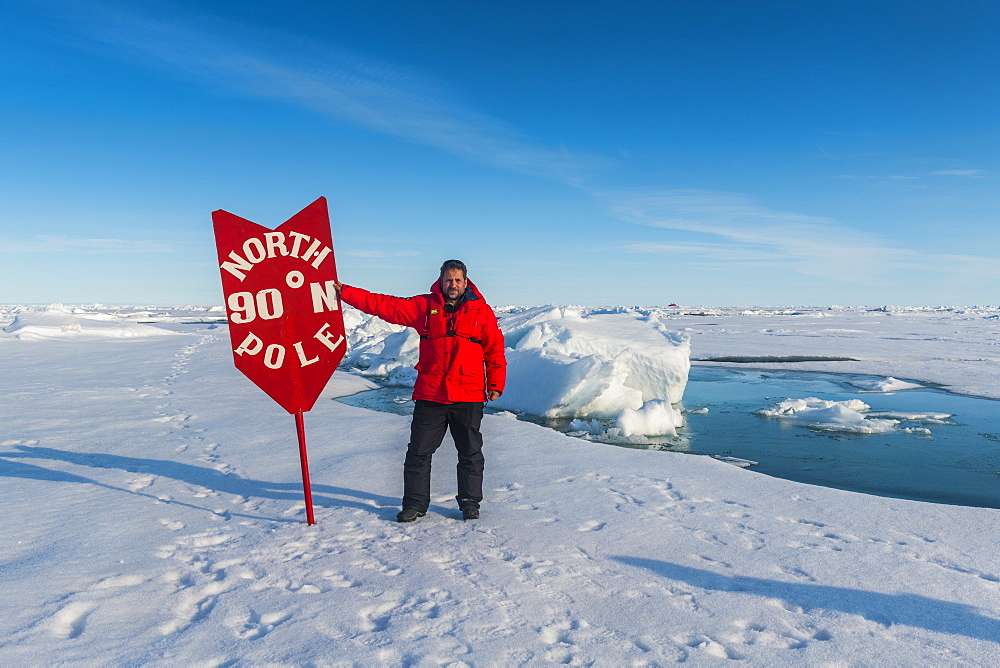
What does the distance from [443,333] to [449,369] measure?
0.20 metres

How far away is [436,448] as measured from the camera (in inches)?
130

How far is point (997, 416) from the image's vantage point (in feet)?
25.8

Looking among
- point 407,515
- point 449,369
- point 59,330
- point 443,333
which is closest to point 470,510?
point 407,515

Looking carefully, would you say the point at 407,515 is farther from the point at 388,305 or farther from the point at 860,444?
the point at 860,444

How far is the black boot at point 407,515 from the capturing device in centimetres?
327

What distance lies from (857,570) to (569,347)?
22.4 feet

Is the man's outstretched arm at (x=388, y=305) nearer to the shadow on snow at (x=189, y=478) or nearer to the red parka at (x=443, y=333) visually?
the red parka at (x=443, y=333)

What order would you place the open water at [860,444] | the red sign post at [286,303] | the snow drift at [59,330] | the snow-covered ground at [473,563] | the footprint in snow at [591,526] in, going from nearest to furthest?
the snow-covered ground at [473,563]
the red sign post at [286,303]
the footprint in snow at [591,526]
the open water at [860,444]
the snow drift at [59,330]

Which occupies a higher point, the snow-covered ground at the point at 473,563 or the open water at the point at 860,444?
the snow-covered ground at the point at 473,563

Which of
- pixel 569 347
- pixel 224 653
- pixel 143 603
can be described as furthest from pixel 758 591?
pixel 569 347

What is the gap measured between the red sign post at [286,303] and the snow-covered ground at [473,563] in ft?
2.23

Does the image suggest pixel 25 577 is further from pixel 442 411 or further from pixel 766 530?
pixel 766 530

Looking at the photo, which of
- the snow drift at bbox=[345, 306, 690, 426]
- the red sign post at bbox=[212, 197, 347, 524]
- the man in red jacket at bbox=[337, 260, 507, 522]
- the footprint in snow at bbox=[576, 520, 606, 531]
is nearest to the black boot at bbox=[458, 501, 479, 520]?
the man in red jacket at bbox=[337, 260, 507, 522]

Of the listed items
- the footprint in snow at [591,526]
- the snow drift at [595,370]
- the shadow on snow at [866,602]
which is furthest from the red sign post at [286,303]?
the snow drift at [595,370]
